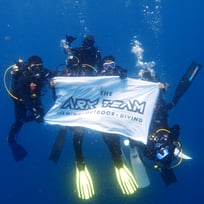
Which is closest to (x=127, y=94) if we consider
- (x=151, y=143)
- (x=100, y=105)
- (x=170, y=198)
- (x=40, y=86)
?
(x=100, y=105)

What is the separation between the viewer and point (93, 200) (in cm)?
1371

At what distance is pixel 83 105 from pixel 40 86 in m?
1.05

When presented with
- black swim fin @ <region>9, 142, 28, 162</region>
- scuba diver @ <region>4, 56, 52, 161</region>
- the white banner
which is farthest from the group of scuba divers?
black swim fin @ <region>9, 142, 28, 162</region>

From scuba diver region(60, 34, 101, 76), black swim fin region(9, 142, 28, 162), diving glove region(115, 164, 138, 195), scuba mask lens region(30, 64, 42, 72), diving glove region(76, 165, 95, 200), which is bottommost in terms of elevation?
black swim fin region(9, 142, 28, 162)

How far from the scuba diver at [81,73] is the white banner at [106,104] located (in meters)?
0.26

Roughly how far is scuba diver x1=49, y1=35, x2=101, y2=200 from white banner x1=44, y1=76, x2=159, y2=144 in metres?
0.26


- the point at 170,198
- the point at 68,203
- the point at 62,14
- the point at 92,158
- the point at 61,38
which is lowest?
the point at 68,203

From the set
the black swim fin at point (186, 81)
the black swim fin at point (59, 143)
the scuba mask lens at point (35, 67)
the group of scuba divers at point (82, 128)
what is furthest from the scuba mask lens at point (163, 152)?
the scuba mask lens at point (35, 67)

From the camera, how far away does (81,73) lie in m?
7.38

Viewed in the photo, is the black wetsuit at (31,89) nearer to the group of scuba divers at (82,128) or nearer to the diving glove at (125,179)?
the group of scuba divers at (82,128)

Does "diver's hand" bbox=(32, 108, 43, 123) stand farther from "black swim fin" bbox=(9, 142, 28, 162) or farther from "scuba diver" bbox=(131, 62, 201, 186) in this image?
"scuba diver" bbox=(131, 62, 201, 186)

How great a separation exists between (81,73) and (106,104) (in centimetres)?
92

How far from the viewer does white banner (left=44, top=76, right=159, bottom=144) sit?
22.9 ft

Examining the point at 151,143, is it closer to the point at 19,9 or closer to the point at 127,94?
the point at 127,94
